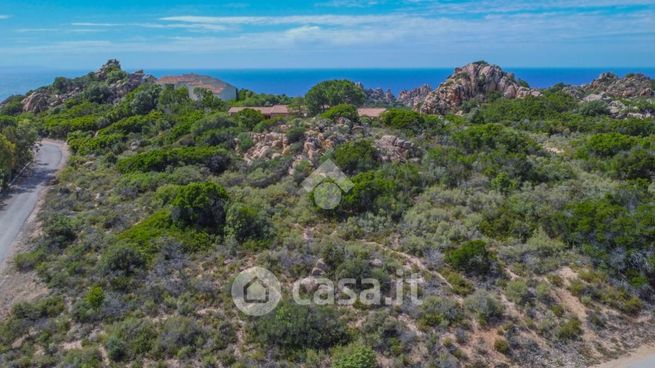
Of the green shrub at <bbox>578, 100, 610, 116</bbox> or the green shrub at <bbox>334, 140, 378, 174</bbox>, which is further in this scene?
the green shrub at <bbox>578, 100, 610, 116</bbox>

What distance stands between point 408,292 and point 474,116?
31917 millimetres

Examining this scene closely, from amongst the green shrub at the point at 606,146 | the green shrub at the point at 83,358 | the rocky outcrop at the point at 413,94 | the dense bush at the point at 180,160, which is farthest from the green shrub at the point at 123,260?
the rocky outcrop at the point at 413,94

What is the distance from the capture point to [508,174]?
2205 centimetres

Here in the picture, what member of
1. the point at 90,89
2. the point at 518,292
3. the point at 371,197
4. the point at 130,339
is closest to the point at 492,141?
the point at 371,197

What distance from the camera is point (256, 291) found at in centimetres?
1413

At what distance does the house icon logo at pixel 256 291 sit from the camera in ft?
44.0

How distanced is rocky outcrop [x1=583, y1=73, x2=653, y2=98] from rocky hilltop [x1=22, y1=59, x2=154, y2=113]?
212ft

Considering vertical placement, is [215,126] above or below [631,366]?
above

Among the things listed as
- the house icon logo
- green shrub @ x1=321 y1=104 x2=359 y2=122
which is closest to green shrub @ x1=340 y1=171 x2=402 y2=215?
the house icon logo

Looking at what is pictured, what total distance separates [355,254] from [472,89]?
44.0m

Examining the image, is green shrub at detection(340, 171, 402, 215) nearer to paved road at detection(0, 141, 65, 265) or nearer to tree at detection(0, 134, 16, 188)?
paved road at detection(0, 141, 65, 265)

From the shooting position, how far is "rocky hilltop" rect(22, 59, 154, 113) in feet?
203

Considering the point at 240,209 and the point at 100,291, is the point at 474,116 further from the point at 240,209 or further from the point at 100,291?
the point at 100,291

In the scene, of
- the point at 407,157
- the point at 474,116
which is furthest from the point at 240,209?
the point at 474,116
